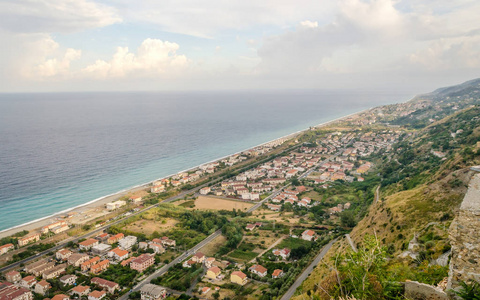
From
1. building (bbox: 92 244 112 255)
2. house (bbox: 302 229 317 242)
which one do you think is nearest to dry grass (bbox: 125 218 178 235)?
building (bbox: 92 244 112 255)

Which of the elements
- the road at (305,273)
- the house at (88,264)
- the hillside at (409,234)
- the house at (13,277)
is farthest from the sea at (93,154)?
the hillside at (409,234)

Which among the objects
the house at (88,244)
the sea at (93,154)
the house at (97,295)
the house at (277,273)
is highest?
the sea at (93,154)

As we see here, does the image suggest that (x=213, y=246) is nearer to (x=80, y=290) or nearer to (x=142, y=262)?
(x=142, y=262)

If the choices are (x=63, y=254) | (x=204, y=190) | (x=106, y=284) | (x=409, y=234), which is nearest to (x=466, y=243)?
(x=409, y=234)

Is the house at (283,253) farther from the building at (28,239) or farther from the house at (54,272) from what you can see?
the building at (28,239)

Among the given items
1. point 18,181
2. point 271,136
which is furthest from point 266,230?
point 271,136

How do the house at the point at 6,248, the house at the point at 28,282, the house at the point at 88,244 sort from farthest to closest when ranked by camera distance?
the house at the point at 88,244
the house at the point at 6,248
the house at the point at 28,282

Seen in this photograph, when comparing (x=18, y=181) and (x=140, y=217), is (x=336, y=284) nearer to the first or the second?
(x=140, y=217)
